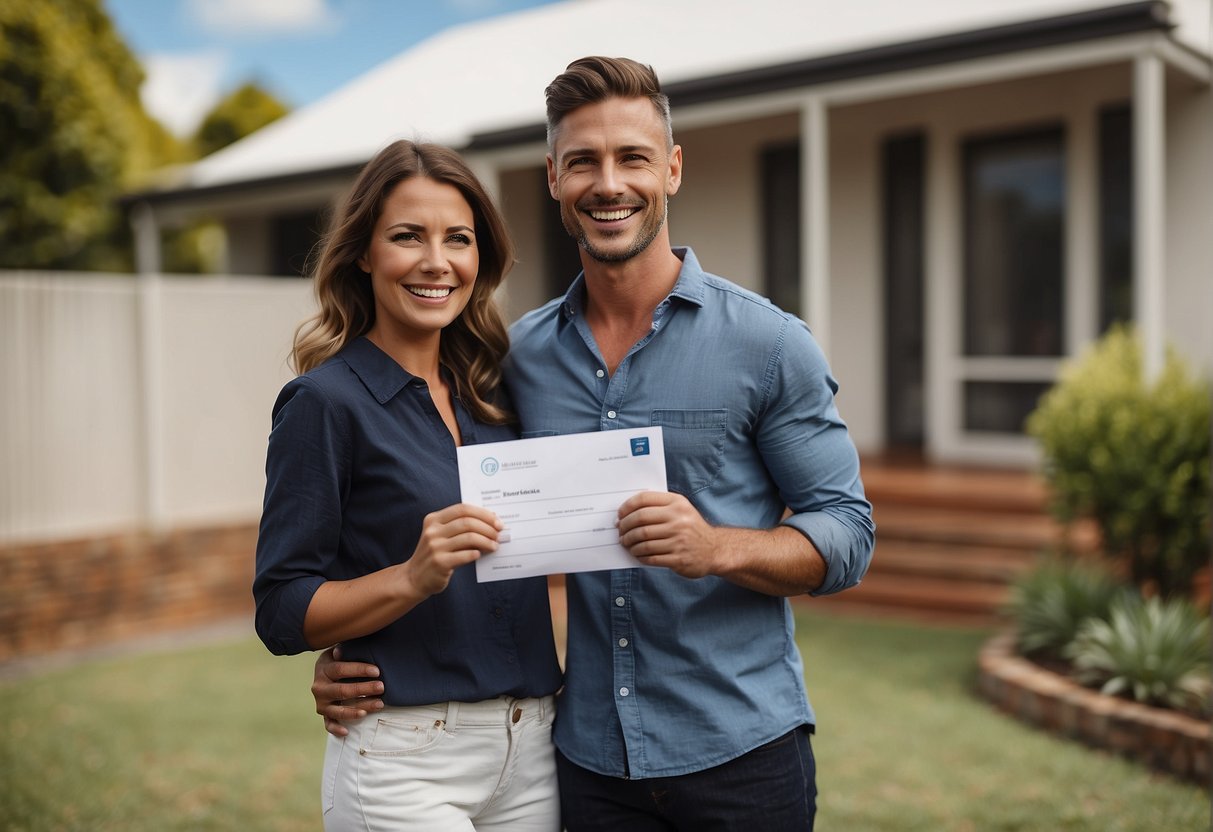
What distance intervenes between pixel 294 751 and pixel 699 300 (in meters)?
3.94

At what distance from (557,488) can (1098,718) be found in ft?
13.2

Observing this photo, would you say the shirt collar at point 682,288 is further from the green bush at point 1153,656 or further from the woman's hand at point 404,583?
the green bush at point 1153,656

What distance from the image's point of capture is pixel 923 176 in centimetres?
1080

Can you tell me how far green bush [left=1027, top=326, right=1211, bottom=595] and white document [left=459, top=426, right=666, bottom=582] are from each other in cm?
490

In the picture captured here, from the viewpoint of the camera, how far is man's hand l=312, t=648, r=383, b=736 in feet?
7.28

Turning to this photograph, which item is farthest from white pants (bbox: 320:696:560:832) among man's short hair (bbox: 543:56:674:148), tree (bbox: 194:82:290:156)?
tree (bbox: 194:82:290:156)

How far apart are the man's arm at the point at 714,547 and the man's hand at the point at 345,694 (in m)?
0.58

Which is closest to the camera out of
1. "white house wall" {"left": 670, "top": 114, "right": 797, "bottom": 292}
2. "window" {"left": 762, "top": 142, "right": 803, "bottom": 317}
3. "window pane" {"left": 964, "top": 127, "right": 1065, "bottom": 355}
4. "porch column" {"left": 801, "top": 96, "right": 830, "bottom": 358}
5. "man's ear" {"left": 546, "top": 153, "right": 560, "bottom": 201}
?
"man's ear" {"left": 546, "top": 153, "right": 560, "bottom": 201}

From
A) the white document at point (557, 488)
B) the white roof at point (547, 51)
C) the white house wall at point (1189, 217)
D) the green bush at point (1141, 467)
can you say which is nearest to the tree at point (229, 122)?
the white roof at point (547, 51)

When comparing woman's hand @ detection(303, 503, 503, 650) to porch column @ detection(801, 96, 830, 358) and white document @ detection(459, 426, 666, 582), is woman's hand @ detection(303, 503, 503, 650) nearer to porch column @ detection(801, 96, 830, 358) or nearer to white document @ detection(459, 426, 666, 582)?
white document @ detection(459, 426, 666, 582)

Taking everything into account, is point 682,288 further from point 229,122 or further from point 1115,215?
point 229,122

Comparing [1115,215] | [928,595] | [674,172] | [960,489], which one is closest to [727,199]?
[1115,215]

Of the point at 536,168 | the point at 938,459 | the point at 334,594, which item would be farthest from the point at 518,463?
the point at 536,168

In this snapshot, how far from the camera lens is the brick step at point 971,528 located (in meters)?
7.56
